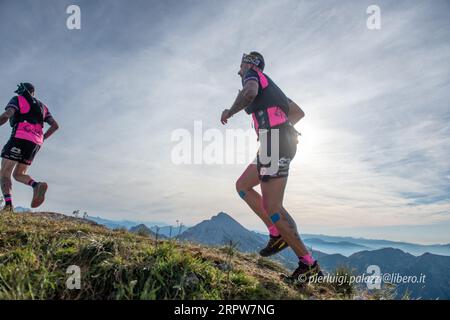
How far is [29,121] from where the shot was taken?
8.48 metres

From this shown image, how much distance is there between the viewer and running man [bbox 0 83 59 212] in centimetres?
817

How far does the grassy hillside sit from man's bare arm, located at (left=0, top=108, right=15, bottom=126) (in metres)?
4.65

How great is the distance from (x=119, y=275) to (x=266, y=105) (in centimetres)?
339

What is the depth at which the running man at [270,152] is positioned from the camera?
14.5 ft

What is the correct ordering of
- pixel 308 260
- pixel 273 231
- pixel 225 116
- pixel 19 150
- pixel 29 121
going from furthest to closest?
1. pixel 29 121
2. pixel 19 150
3. pixel 273 231
4. pixel 225 116
5. pixel 308 260

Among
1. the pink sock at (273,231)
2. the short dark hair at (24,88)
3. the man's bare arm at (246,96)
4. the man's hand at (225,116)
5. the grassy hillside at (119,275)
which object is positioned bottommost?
the grassy hillside at (119,275)

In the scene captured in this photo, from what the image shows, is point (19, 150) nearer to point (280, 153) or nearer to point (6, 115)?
point (6, 115)

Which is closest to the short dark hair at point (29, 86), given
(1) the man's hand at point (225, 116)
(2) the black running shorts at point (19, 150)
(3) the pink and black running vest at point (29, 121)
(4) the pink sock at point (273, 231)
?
(3) the pink and black running vest at point (29, 121)

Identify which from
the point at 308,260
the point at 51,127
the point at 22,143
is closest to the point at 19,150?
the point at 22,143

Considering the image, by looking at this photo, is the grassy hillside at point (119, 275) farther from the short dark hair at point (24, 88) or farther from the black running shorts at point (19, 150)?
the short dark hair at point (24, 88)

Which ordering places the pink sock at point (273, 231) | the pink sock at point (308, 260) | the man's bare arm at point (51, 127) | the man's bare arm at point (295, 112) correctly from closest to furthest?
the pink sock at point (308, 260)
the pink sock at point (273, 231)
the man's bare arm at point (295, 112)
the man's bare arm at point (51, 127)
